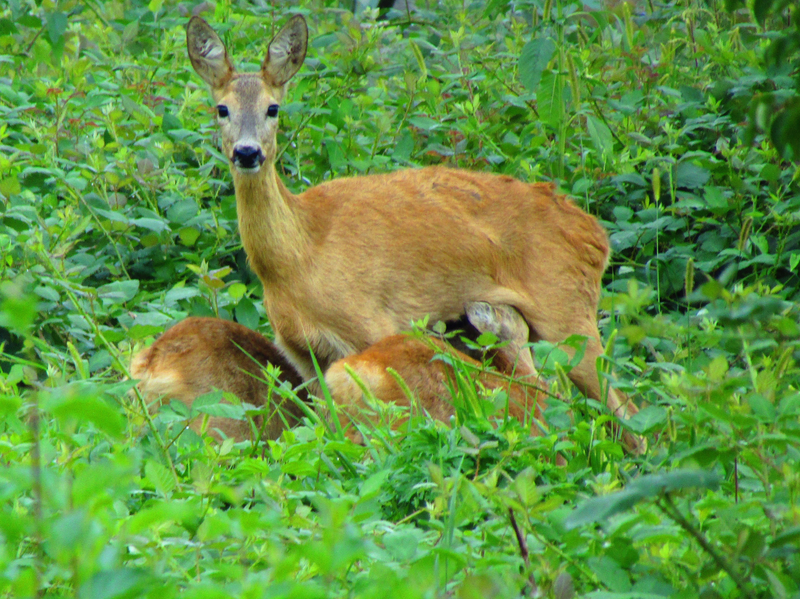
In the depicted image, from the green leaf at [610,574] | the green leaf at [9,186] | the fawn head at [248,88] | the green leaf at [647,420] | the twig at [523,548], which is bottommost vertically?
the green leaf at [647,420]

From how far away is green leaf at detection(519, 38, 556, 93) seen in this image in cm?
528

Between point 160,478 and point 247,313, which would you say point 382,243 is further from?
point 160,478

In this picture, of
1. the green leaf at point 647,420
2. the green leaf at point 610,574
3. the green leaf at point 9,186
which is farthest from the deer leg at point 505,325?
the green leaf at point 610,574

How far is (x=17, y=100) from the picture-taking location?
22.3 feet

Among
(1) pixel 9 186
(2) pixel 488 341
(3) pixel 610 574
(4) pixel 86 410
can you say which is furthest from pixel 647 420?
(1) pixel 9 186

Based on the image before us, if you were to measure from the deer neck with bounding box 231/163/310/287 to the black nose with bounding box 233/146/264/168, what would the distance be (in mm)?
132

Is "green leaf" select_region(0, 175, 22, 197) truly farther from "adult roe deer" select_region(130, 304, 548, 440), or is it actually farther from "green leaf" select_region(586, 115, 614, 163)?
"green leaf" select_region(586, 115, 614, 163)

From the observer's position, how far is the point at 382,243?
17.0 ft

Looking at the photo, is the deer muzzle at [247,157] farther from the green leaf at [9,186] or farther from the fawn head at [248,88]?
the green leaf at [9,186]

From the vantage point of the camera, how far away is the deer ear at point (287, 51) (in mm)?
5305

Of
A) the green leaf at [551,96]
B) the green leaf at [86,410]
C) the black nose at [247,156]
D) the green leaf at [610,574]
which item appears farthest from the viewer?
the green leaf at [551,96]

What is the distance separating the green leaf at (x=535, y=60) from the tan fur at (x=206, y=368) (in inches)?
80.6

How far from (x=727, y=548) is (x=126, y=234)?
4.46 meters

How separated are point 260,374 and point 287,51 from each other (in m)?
1.85
